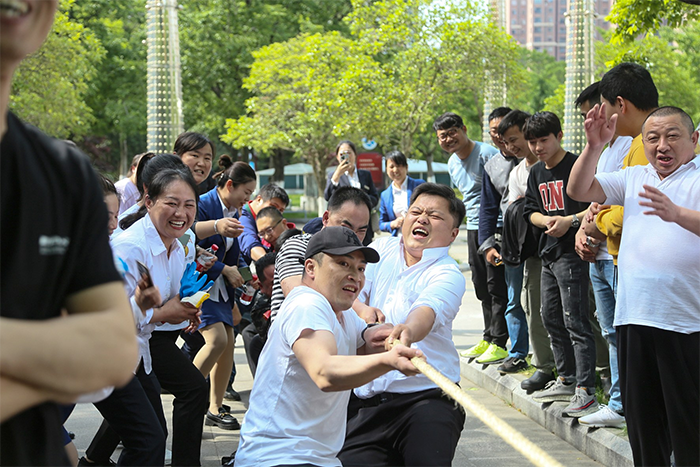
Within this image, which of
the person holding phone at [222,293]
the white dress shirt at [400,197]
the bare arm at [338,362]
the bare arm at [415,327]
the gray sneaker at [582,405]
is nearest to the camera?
the bare arm at [338,362]

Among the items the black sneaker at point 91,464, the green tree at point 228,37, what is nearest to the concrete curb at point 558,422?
the black sneaker at point 91,464

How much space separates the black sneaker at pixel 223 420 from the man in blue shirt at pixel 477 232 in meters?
2.57

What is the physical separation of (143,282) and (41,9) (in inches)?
59.8

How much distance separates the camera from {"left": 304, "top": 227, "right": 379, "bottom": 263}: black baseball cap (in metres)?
3.21

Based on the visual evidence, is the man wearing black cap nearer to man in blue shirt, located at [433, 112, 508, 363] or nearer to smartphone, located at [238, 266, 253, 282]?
smartphone, located at [238, 266, 253, 282]

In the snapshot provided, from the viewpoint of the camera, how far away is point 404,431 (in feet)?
11.7

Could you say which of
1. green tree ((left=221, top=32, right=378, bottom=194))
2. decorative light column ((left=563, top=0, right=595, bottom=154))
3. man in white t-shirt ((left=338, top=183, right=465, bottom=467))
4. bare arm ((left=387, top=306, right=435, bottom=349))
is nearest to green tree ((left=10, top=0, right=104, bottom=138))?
green tree ((left=221, top=32, right=378, bottom=194))

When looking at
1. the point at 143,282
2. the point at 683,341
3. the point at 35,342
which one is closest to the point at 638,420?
the point at 683,341

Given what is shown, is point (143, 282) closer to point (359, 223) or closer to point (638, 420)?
point (359, 223)

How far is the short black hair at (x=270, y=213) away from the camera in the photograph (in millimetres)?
6273

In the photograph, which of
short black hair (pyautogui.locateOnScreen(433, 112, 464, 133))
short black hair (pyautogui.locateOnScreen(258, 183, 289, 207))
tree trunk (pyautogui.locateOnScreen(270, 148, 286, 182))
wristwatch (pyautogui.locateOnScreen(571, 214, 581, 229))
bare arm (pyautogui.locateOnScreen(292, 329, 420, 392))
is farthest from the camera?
tree trunk (pyautogui.locateOnScreen(270, 148, 286, 182))

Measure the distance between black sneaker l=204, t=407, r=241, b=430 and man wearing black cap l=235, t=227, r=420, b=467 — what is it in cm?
282

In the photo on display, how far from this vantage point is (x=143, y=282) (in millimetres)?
2719

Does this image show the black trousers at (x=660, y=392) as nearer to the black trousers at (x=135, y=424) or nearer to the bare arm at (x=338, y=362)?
the bare arm at (x=338, y=362)
